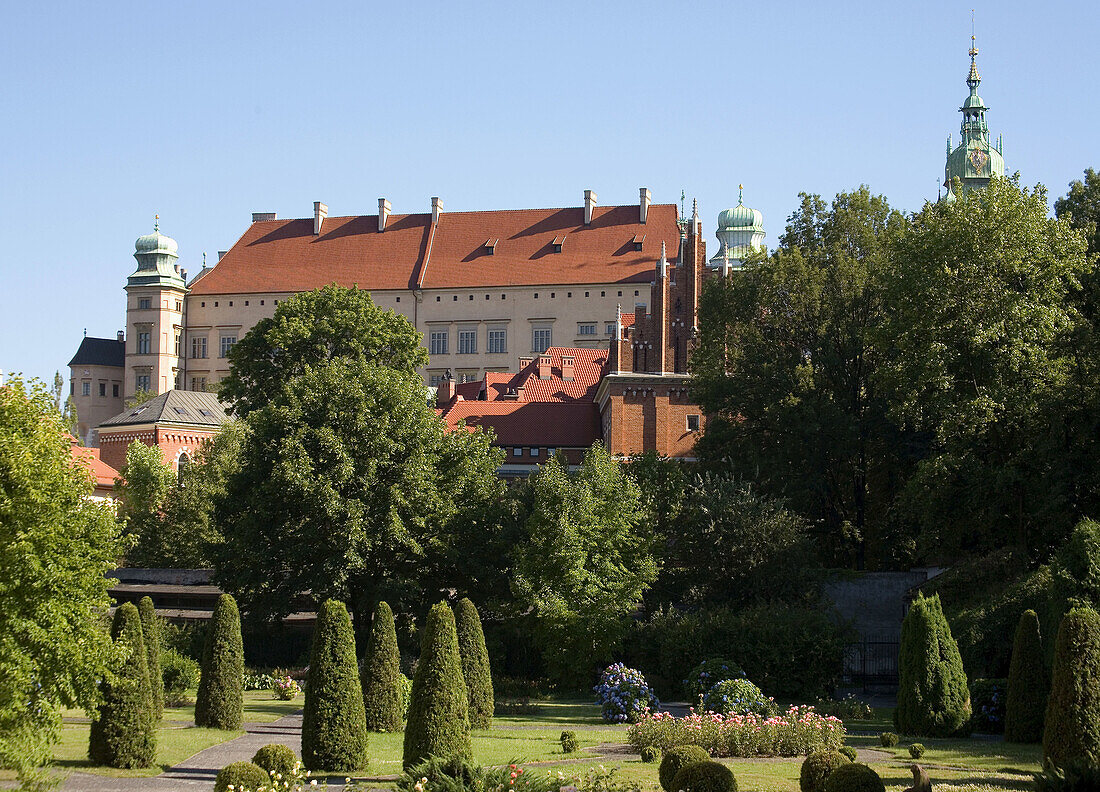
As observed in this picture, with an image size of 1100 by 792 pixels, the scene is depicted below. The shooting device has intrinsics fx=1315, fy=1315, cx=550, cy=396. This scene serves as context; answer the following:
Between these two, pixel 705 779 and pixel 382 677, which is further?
pixel 382 677

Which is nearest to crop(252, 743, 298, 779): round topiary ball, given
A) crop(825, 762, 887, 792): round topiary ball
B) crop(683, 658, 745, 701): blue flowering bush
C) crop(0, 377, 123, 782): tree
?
crop(0, 377, 123, 782): tree

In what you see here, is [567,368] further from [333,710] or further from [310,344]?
[333,710]

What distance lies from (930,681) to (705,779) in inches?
441

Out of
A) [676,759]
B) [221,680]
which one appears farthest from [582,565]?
[676,759]

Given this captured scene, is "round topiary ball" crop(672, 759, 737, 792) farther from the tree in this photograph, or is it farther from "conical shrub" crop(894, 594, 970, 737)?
"conical shrub" crop(894, 594, 970, 737)

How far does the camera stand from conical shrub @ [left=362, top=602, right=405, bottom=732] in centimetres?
2542

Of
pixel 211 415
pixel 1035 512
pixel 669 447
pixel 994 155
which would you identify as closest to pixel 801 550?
pixel 1035 512

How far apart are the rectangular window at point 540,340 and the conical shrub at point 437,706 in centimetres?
7447

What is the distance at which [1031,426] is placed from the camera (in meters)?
33.4

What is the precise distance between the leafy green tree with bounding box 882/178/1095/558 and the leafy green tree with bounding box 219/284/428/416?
23.3 meters

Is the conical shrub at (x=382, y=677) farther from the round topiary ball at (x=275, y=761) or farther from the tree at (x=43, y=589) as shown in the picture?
the round topiary ball at (x=275, y=761)

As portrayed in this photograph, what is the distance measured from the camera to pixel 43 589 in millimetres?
19516

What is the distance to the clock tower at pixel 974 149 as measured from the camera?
117 meters

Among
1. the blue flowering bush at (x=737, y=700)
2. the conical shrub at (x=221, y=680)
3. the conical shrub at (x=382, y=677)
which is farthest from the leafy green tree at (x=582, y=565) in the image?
the conical shrub at (x=221, y=680)
